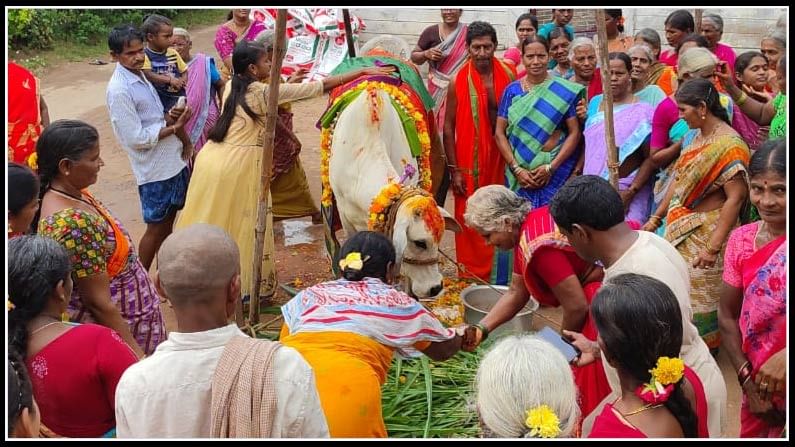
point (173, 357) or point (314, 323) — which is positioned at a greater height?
point (173, 357)

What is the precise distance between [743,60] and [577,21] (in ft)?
8.70

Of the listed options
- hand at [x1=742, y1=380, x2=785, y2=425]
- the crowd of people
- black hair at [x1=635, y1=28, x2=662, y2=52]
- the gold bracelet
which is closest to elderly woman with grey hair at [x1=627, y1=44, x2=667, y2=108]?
the crowd of people

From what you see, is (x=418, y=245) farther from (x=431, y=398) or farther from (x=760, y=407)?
(x=760, y=407)

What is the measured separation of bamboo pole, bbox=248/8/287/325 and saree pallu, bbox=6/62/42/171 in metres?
2.29

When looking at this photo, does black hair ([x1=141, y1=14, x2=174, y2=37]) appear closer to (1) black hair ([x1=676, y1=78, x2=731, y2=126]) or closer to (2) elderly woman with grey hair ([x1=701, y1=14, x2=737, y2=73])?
(1) black hair ([x1=676, y1=78, x2=731, y2=126])

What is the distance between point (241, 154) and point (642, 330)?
3580 millimetres

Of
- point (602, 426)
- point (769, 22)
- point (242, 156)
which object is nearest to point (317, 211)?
point (242, 156)

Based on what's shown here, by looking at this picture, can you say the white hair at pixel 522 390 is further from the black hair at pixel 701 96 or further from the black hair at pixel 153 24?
the black hair at pixel 153 24

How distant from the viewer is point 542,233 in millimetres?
3432

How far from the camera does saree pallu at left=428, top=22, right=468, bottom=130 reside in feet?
23.4

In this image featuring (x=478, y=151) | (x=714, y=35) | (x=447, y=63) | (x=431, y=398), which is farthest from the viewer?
(x=447, y=63)

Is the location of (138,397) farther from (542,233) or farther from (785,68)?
(785,68)

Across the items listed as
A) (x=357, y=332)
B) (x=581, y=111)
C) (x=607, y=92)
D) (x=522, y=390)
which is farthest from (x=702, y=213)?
(x=522, y=390)

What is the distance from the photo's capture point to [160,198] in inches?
231
